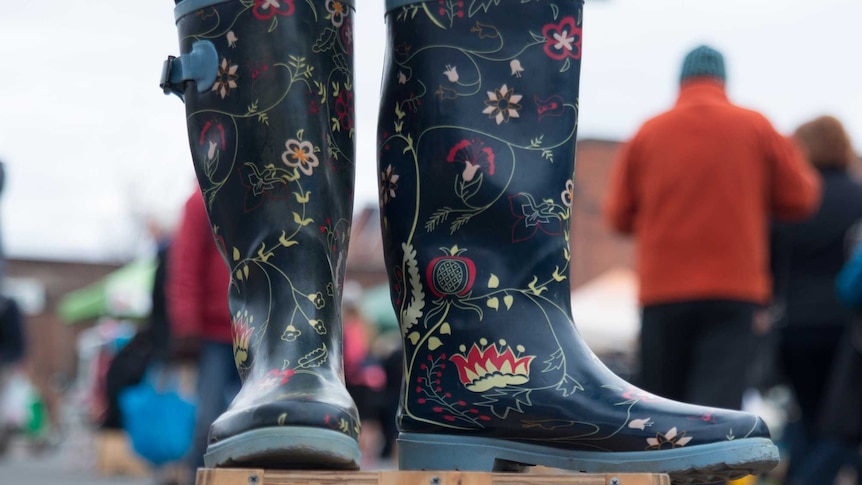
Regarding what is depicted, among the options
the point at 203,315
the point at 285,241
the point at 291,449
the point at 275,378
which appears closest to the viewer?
the point at 291,449

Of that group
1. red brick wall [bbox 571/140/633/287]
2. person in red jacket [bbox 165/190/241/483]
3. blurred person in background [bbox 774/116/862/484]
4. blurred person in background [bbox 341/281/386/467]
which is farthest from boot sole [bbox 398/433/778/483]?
red brick wall [bbox 571/140/633/287]

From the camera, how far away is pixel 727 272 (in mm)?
3922

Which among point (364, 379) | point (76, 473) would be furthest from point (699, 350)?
point (364, 379)

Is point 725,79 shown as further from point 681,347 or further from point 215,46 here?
point 215,46

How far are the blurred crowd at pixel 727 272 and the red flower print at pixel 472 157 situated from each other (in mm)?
1743

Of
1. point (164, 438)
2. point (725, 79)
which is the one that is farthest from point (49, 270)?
point (725, 79)

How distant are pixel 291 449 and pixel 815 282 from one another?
3742 millimetres

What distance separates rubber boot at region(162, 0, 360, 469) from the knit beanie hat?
8.28 ft

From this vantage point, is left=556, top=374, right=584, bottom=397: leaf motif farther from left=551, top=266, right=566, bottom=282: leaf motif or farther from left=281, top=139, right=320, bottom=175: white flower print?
left=281, top=139, right=320, bottom=175: white flower print

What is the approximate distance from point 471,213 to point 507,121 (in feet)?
0.46

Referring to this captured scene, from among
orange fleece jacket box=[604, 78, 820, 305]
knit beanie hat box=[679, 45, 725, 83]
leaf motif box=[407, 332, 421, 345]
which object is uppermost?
knit beanie hat box=[679, 45, 725, 83]

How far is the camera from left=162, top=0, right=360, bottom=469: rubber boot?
1692 millimetres

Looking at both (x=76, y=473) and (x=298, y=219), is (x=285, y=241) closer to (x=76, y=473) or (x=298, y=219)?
(x=298, y=219)

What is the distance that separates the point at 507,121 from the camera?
5.82 feet
